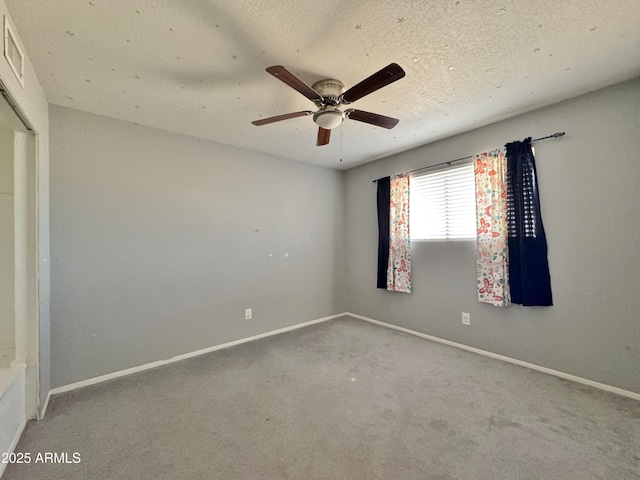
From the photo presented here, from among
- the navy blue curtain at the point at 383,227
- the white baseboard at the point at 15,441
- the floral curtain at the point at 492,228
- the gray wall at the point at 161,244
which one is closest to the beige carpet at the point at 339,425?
the white baseboard at the point at 15,441

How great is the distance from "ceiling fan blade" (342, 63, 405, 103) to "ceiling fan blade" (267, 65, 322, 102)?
0.76 feet

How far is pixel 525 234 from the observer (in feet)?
7.99

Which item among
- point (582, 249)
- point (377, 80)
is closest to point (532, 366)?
point (582, 249)

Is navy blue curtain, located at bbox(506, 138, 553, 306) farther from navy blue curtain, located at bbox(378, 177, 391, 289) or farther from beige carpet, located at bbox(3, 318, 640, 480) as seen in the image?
navy blue curtain, located at bbox(378, 177, 391, 289)

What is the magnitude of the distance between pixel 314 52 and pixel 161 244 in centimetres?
223

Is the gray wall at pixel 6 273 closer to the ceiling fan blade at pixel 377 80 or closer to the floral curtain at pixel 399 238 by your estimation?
the ceiling fan blade at pixel 377 80

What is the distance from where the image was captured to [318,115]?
1.88 metres

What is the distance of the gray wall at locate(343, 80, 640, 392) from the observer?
201 cm

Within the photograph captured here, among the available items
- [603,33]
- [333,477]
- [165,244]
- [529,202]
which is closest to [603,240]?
[529,202]

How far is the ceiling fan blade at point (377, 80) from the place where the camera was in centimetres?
138

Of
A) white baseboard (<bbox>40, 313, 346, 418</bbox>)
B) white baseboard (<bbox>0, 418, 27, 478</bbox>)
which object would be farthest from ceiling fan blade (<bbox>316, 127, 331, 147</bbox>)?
white baseboard (<bbox>0, 418, 27, 478</bbox>)

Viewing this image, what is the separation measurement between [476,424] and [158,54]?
307 centimetres

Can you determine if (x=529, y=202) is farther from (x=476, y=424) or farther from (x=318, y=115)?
(x=318, y=115)

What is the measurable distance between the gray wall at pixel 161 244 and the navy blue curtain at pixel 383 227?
105 cm
